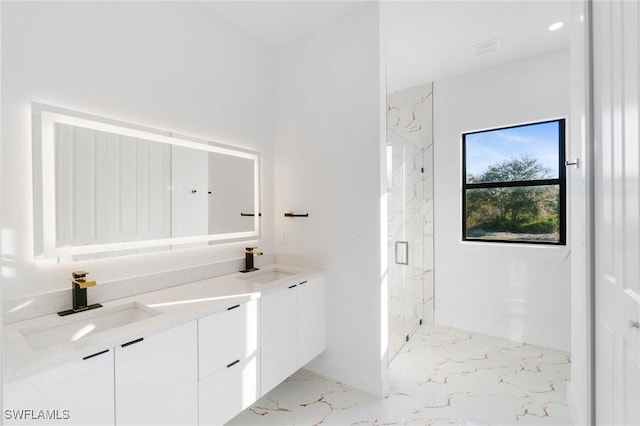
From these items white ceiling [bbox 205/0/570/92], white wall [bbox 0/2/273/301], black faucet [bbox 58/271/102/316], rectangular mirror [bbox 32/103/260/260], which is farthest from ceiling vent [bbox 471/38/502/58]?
black faucet [bbox 58/271/102/316]

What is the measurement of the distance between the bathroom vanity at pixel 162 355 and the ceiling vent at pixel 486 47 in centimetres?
247

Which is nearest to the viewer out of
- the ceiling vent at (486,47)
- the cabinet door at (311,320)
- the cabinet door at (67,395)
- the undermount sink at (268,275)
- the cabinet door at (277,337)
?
the cabinet door at (67,395)

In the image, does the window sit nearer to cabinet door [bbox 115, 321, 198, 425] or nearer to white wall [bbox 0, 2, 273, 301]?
white wall [bbox 0, 2, 273, 301]

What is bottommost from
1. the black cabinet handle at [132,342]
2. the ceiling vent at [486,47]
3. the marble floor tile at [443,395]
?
the marble floor tile at [443,395]

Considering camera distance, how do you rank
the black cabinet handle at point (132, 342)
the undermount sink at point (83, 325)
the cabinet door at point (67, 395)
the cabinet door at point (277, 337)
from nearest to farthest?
1. the cabinet door at point (67, 395)
2. the black cabinet handle at point (132, 342)
3. the undermount sink at point (83, 325)
4. the cabinet door at point (277, 337)

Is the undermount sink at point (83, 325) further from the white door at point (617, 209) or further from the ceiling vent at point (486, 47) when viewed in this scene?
the ceiling vent at point (486, 47)

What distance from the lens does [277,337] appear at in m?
2.02

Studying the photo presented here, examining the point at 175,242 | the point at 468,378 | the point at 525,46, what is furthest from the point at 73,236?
the point at 525,46

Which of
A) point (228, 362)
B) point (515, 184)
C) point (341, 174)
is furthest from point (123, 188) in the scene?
point (515, 184)

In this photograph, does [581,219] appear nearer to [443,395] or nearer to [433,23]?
[443,395]

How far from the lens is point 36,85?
1500 mm

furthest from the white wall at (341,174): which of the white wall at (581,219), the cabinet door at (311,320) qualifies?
the white wall at (581,219)

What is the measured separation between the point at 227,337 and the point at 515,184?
302cm

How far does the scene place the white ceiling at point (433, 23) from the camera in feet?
7.37
